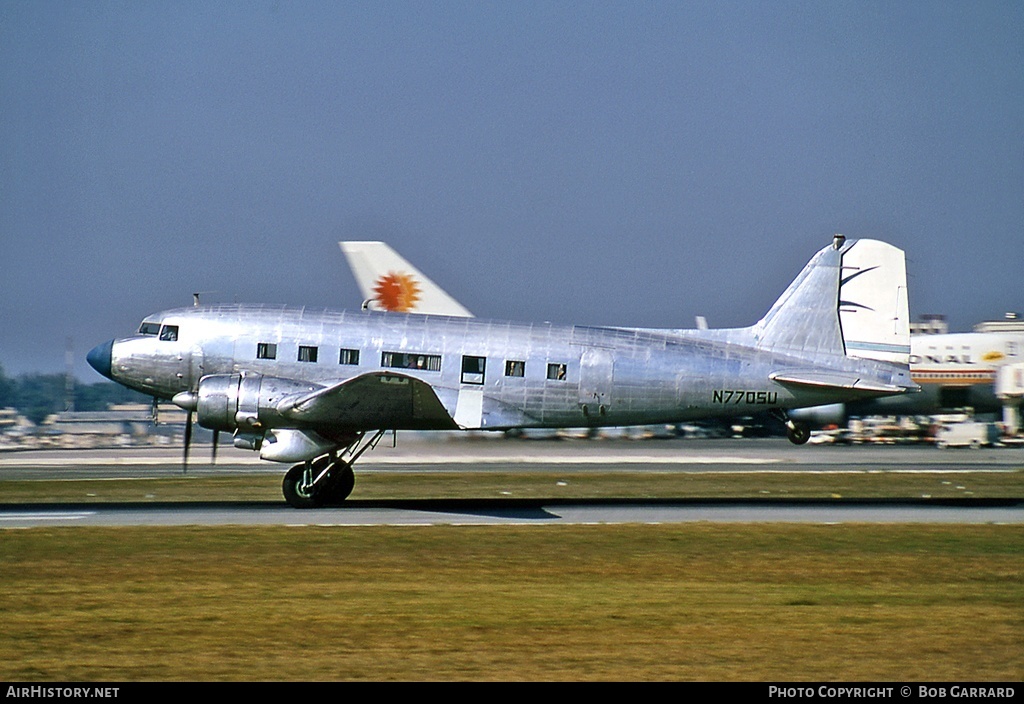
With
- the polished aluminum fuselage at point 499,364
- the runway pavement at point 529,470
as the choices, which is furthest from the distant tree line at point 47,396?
the polished aluminum fuselage at point 499,364

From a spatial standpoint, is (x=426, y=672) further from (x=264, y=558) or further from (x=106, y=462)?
(x=106, y=462)

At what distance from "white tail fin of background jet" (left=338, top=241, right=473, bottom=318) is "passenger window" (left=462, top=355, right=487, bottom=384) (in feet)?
42.5

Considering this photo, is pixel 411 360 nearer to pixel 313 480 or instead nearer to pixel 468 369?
pixel 468 369

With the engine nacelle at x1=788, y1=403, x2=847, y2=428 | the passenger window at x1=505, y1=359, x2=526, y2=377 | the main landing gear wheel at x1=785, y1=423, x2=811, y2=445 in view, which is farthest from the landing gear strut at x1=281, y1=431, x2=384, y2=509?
the engine nacelle at x1=788, y1=403, x2=847, y2=428

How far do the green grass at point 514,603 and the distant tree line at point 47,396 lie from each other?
176 ft

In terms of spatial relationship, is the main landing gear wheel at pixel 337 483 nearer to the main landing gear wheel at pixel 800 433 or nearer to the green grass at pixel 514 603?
the green grass at pixel 514 603

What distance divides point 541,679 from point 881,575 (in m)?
7.42

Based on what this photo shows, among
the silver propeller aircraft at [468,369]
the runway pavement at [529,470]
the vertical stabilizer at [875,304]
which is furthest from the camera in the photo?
the vertical stabilizer at [875,304]

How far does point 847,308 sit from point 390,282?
15474 mm

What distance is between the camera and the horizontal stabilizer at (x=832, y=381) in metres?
23.6

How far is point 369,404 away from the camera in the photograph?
22.3 metres

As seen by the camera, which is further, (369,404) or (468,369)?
(468,369)

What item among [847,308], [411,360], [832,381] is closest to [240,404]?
[411,360]

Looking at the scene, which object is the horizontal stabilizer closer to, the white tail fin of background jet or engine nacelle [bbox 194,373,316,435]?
engine nacelle [bbox 194,373,316,435]
